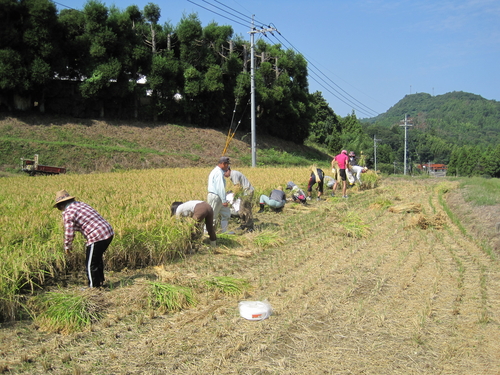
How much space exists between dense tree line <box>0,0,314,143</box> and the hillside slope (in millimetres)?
1752

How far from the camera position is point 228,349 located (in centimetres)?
392

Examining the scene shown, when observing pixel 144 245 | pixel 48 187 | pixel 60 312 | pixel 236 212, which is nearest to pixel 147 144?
pixel 48 187

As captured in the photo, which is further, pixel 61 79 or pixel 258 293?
pixel 61 79

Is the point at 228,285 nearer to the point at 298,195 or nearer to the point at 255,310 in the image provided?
the point at 255,310

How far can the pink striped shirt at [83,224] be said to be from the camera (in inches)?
207

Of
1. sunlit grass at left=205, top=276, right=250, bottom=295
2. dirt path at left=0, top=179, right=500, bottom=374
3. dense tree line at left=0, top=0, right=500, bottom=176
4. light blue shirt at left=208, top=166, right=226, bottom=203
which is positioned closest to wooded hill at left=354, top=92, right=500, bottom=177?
dense tree line at left=0, top=0, right=500, bottom=176

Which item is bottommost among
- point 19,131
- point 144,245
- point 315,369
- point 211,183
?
point 315,369

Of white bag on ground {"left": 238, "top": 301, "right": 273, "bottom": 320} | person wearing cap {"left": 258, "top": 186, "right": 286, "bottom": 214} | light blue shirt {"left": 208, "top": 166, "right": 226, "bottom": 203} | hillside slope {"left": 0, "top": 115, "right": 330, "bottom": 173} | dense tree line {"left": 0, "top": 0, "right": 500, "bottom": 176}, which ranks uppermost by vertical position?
dense tree line {"left": 0, "top": 0, "right": 500, "bottom": 176}

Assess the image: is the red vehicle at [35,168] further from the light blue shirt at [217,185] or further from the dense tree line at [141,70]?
the light blue shirt at [217,185]

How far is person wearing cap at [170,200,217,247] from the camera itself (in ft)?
24.0

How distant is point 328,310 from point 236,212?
201 inches

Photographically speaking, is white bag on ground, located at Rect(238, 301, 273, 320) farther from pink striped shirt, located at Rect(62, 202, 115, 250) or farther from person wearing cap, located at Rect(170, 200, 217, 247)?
person wearing cap, located at Rect(170, 200, 217, 247)

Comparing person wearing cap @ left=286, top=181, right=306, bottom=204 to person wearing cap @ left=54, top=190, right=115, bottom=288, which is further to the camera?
person wearing cap @ left=286, top=181, right=306, bottom=204

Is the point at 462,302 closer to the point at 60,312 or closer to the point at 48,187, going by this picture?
the point at 60,312
